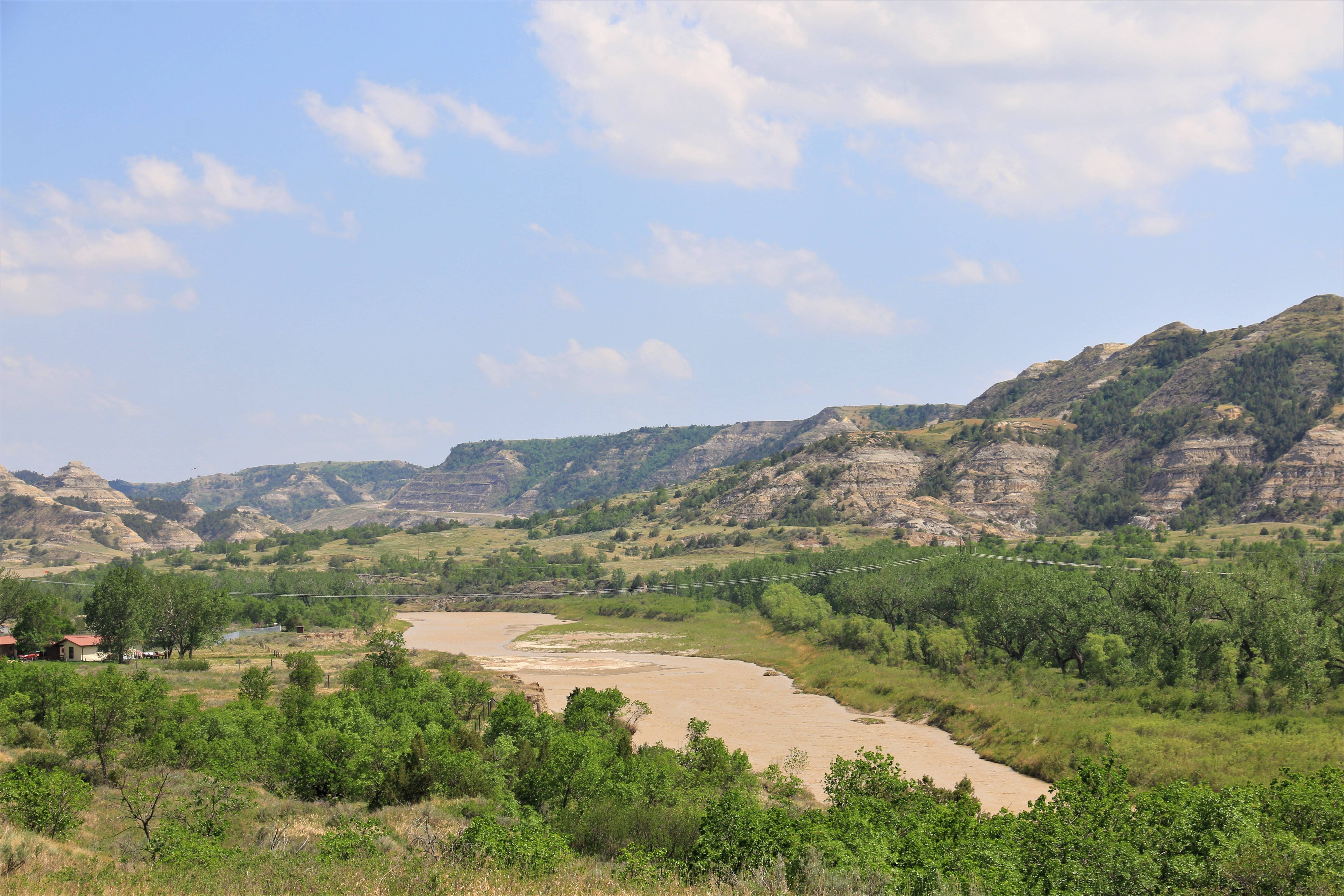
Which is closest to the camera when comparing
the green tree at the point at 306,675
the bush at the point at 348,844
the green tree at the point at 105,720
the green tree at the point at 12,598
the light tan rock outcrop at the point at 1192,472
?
the bush at the point at 348,844

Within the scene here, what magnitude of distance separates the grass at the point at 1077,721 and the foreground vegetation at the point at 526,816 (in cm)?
584

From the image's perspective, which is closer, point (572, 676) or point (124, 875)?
point (124, 875)

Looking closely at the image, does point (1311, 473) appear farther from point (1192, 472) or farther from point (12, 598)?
point (12, 598)

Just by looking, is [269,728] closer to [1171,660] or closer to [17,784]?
[17,784]

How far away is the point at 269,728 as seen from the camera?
44438 millimetres

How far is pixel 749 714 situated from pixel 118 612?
206 ft

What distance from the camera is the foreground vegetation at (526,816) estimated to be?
66.5 feet

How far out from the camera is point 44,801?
2588cm

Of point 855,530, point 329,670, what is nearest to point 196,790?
point 329,670

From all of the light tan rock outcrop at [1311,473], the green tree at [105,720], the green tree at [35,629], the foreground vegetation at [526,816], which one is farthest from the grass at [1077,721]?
the light tan rock outcrop at [1311,473]

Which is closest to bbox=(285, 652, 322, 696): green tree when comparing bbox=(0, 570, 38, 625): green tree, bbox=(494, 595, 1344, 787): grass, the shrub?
bbox=(0, 570, 38, 625): green tree

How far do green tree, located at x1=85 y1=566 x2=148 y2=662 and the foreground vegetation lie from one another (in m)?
41.4

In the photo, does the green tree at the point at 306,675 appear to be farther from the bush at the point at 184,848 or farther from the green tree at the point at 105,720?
the bush at the point at 184,848

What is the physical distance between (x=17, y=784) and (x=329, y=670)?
60667 mm
